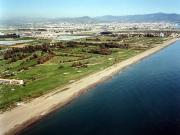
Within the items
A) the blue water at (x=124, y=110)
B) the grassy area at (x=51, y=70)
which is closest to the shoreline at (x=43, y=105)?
the blue water at (x=124, y=110)

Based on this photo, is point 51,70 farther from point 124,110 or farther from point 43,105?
point 124,110

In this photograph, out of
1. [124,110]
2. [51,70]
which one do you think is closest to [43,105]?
[124,110]

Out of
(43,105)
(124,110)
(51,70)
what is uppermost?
(51,70)

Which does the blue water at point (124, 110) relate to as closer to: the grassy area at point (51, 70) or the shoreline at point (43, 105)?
the shoreline at point (43, 105)

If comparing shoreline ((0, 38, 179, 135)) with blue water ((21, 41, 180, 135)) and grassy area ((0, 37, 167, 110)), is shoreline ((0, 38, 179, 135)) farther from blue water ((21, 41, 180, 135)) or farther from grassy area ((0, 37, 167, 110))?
grassy area ((0, 37, 167, 110))

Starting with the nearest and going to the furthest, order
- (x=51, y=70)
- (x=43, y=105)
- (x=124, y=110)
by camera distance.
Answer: (x=124, y=110)
(x=43, y=105)
(x=51, y=70)

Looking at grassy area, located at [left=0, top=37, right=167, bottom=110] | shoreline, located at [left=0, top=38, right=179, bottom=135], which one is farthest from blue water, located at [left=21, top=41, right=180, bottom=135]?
grassy area, located at [left=0, top=37, right=167, bottom=110]
